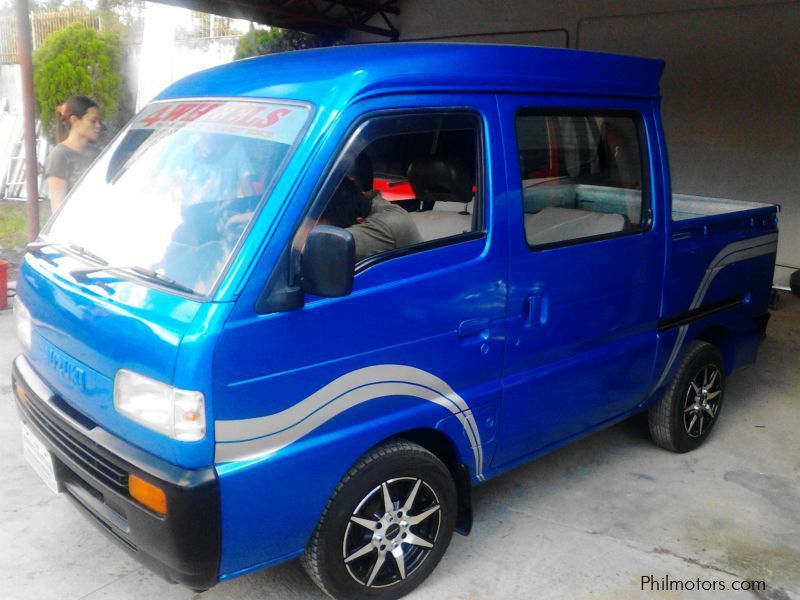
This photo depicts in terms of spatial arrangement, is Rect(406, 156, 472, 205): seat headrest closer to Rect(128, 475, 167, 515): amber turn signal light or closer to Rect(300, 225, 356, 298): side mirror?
Rect(300, 225, 356, 298): side mirror

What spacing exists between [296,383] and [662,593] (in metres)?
1.79

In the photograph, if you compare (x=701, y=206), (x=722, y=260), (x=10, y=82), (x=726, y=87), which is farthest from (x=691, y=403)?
(x=10, y=82)

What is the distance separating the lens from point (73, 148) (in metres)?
5.50

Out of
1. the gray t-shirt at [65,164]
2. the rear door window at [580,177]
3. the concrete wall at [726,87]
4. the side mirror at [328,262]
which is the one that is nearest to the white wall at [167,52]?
the concrete wall at [726,87]

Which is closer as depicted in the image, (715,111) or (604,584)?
(604,584)

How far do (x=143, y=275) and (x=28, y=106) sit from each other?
495 centimetres

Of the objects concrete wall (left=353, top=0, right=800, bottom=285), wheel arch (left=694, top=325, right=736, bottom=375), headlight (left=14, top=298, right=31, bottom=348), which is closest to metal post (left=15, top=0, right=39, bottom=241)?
headlight (left=14, top=298, right=31, bottom=348)

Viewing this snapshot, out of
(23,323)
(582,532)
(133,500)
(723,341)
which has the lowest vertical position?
(582,532)

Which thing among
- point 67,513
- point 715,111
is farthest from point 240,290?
point 715,111

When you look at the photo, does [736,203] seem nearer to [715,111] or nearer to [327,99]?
[327,99]

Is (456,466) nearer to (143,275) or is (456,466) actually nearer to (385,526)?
(385,526)

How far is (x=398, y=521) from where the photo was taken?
9.70 ft

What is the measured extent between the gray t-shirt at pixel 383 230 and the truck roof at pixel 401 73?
472mm

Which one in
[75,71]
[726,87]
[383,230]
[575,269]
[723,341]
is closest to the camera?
[383,230]
